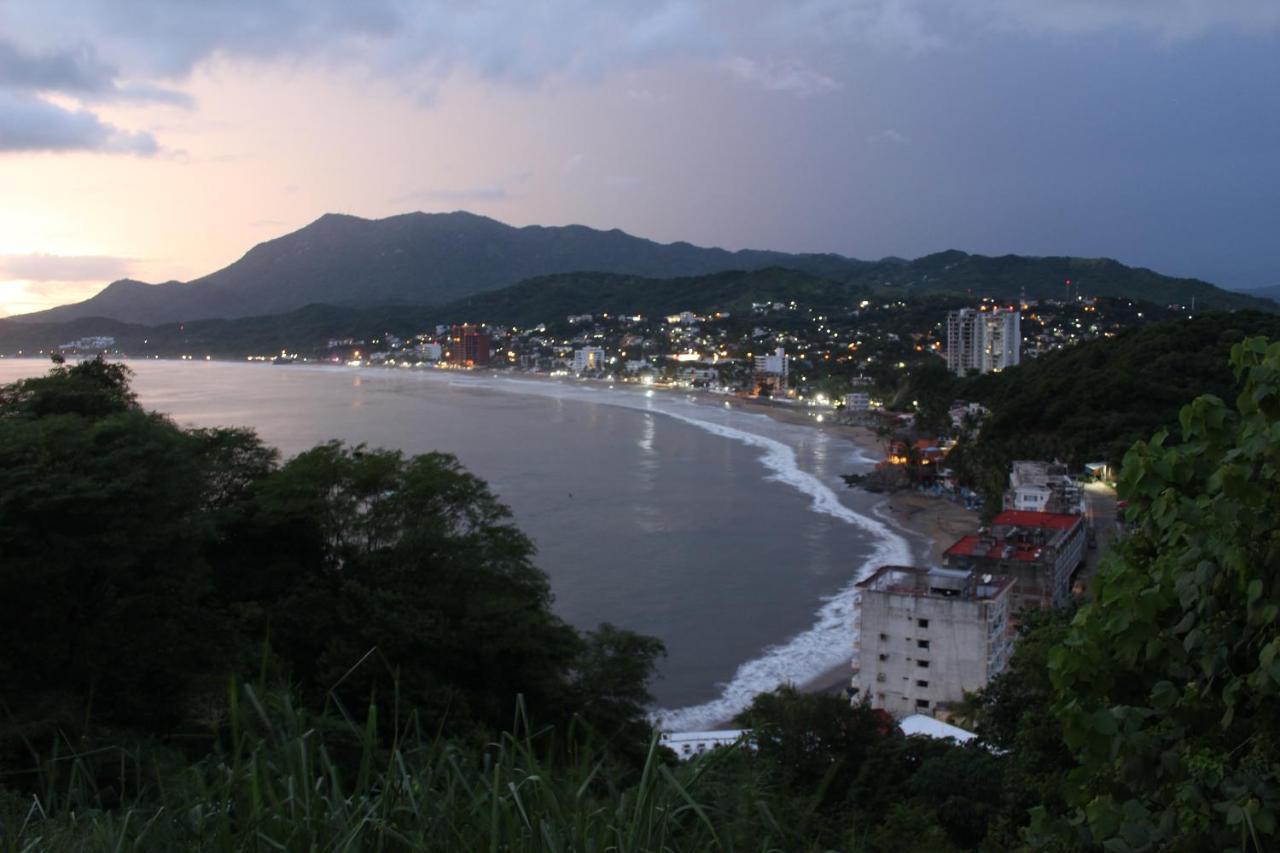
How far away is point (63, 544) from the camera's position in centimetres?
525

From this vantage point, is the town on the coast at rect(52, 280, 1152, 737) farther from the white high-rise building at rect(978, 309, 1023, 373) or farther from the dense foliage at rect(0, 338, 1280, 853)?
the dense foliage at rect(0, 338, 1280, 853)

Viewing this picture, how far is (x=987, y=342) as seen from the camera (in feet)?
188

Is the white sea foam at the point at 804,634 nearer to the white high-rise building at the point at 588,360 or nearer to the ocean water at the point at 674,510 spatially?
the ocean water at the point at 674,510

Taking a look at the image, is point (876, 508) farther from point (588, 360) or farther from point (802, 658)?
point (588, 360)

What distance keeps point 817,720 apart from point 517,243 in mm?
168082

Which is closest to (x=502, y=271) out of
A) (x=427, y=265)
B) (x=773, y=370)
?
(x=427, y=265)

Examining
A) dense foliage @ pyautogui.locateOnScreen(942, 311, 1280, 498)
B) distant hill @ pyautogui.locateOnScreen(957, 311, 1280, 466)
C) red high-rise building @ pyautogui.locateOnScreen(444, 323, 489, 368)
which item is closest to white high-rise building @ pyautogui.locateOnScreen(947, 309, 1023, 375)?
distant hill @ pyautogui.locateOnScreen(957, 311, 1280, 466)

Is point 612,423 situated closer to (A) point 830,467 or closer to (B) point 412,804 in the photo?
(A) point 830,467

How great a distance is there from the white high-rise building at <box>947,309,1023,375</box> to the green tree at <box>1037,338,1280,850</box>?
185 ft

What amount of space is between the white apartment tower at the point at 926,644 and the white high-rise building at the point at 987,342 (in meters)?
47.7

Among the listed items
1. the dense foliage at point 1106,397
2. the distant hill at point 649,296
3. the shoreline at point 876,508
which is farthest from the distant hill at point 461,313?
the dense foliage at point 1106,397

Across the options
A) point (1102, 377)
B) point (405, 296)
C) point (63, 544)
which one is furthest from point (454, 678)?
point (405, 296)

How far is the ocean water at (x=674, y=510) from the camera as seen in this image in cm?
1185

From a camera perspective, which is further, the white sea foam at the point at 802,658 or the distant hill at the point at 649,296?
the distant hill at the point at 649,296
